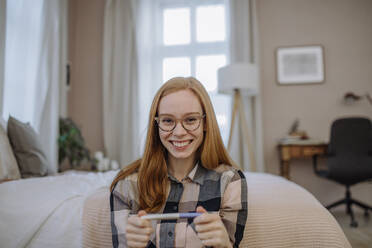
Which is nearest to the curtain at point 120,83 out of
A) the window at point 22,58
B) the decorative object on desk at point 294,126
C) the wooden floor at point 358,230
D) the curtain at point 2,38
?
the window at point 22,58

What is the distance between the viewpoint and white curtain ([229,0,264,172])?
10.3 ft

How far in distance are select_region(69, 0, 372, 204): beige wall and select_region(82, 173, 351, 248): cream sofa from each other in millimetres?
2344

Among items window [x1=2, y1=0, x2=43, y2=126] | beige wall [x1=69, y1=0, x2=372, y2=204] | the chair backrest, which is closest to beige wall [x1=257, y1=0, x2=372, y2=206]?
beige wall [x1=69, y1=0, x2=372, y2=204]

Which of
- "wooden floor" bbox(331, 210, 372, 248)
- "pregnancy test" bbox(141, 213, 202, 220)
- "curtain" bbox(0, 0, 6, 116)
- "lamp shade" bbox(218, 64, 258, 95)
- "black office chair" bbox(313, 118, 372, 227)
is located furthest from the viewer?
"lamp shade" bbox(218, 64, 258, 95)

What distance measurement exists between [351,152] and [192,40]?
7.02ft

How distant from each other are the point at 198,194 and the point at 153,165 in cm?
17

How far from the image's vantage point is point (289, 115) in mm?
3252

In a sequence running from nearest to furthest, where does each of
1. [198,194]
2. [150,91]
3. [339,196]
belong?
[198,194] → [339,196] → [150,91]

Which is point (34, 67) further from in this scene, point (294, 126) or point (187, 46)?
point (294, 126)

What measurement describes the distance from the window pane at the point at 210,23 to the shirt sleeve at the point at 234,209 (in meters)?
2.84

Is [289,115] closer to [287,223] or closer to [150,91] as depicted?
[150,91]

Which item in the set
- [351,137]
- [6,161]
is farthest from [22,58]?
[351,137]

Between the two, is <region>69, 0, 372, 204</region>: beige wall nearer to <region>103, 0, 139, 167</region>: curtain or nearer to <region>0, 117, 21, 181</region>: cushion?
<region>103, 0, 139, 167</region>: curtain

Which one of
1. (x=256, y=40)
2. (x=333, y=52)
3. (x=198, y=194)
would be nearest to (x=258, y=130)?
(x=256, y=40)
